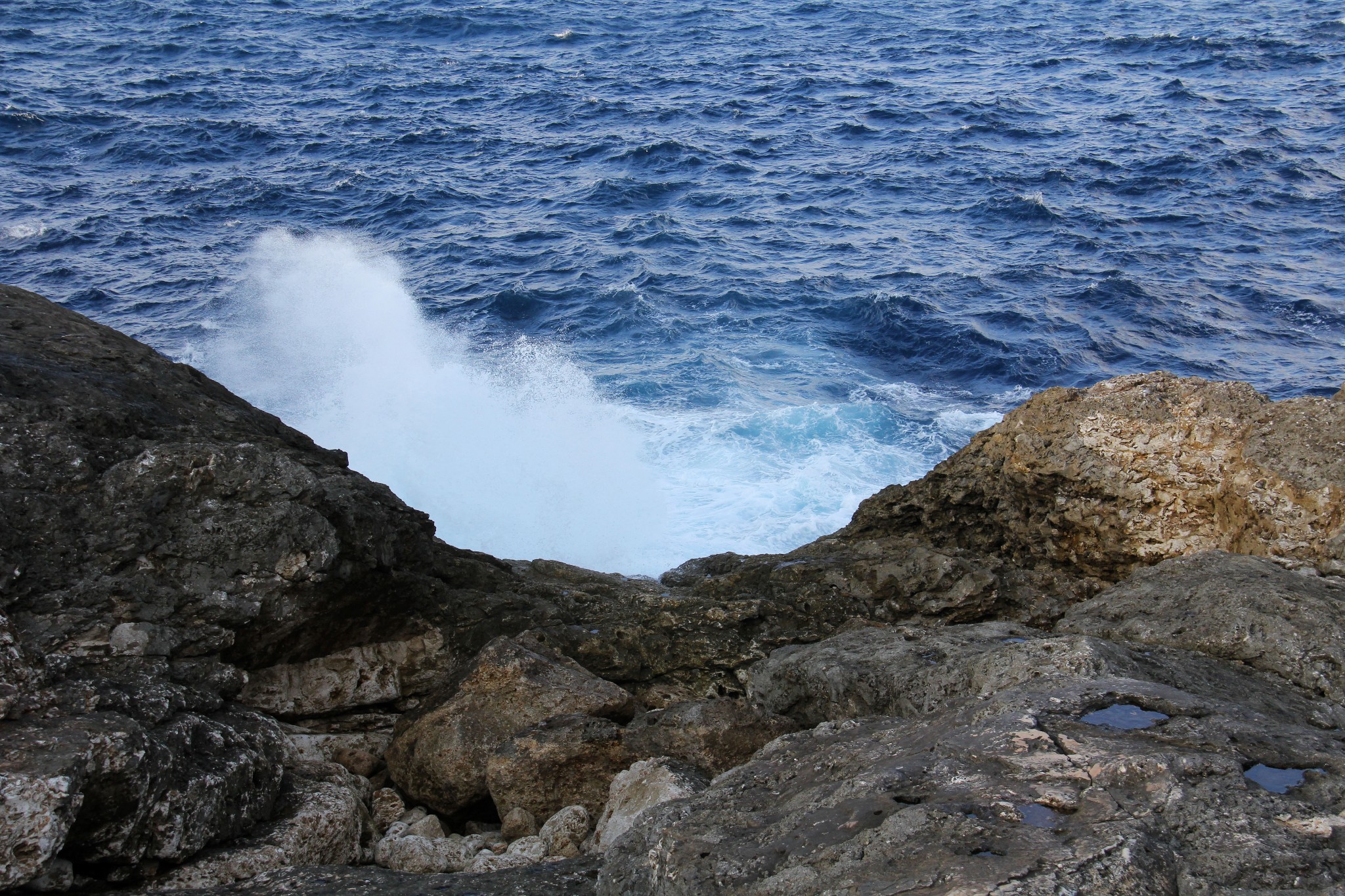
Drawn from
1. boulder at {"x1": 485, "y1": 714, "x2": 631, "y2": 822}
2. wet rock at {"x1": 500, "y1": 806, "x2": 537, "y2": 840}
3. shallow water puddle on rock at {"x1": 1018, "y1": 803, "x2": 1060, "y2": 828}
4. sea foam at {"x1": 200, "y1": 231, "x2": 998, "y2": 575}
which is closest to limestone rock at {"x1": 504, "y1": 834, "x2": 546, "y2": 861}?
wet rock at {"x1": 500, "y1": 806, "x2": 537, "y2": 840}

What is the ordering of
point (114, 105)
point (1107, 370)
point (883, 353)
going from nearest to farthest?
point (1107, 370)
point (883, 353)
point (114, 105)

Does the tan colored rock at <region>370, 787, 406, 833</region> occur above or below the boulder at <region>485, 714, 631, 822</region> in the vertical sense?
below

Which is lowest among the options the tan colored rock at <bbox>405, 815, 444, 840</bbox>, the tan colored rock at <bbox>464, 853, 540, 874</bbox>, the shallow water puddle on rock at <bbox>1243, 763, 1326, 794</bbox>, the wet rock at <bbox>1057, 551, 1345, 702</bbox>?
the tan colored rock at <bbox>405, 815, 444, 840</bbox>

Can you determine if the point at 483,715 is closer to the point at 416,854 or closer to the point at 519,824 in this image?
the point at 519,824

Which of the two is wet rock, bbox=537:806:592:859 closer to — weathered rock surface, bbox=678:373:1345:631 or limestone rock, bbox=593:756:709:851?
limestone rock, bbox=593:756:709:851

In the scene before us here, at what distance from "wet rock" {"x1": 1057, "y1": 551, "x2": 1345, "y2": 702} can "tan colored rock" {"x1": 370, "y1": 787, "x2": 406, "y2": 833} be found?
3908mm

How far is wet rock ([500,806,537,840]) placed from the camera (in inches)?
212

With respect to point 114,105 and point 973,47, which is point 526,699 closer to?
point 114,105

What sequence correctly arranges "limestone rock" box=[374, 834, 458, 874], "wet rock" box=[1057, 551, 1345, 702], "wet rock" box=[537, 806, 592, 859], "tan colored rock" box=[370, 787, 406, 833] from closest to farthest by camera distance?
"wet rock" box=[1057, 551, 1345, 702], "limestone rock" box=[374, 834, 458, 874], "wet rock" box=[537, 806, 592, 859], "tan colored rock" box=[370, 787, 406, 833]

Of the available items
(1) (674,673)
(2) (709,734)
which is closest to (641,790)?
(2) (709,734)

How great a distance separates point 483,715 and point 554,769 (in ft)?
2.23

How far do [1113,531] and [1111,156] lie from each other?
2008 cm

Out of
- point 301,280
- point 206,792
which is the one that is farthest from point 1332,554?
point 301,280

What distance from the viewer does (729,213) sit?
2298cm
